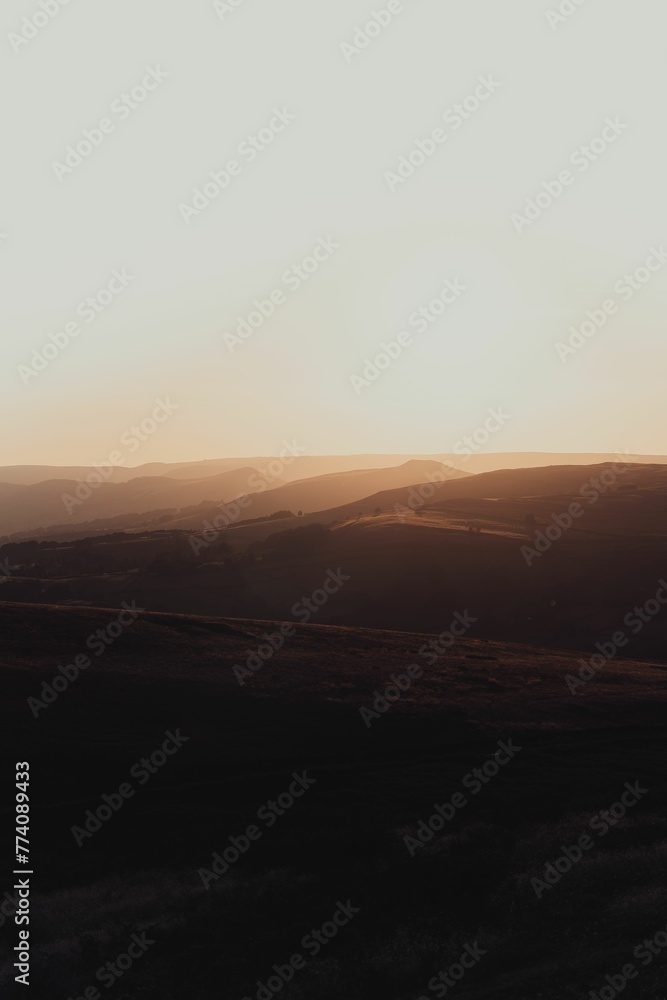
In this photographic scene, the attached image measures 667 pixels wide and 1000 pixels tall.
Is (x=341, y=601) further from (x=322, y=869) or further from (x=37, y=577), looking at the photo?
(x=322, y=869)

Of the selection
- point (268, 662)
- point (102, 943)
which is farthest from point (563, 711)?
point (102, 943)

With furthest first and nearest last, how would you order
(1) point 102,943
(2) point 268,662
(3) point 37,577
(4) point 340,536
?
(4) point 340,536
(3) point 37,577
(2) point 268,662
(1) point 102,943

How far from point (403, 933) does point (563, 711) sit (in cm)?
2715

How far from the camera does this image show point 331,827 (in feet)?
102

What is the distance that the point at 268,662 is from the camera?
55.5m

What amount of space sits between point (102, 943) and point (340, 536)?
84300 millimetres

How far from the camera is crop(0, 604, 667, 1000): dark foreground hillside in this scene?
22.2 m

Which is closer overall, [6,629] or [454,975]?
[454,975]

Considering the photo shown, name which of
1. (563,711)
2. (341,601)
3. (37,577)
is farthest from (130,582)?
(563,711)

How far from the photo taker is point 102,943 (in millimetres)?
23359

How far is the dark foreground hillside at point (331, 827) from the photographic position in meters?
22.2

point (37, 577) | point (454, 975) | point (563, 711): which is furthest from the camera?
point (37, 577)

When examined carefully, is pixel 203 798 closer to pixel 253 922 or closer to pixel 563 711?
pixel 253 922

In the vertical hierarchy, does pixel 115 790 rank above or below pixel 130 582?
above
